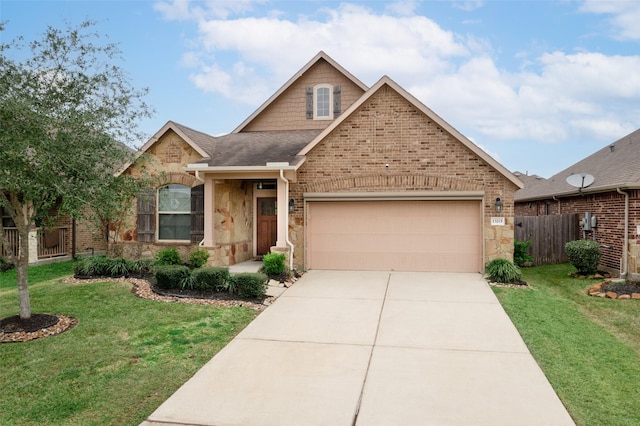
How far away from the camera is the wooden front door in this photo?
556 inches

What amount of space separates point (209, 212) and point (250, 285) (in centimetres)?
381

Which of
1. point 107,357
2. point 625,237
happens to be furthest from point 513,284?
point 107,357

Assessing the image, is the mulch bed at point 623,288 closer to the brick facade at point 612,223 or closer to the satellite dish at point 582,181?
the brick facade at point 612,223

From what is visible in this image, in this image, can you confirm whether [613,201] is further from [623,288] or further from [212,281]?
[212,281]

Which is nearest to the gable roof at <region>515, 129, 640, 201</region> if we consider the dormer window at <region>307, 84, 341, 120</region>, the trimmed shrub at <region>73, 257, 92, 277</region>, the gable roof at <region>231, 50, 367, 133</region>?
the gable roof at <region>231, 50, 367, 133</region>

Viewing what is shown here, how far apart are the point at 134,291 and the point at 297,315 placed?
4061 millimetres

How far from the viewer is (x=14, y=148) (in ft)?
20.3

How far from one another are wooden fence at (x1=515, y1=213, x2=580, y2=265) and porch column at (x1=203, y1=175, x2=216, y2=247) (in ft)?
33.4

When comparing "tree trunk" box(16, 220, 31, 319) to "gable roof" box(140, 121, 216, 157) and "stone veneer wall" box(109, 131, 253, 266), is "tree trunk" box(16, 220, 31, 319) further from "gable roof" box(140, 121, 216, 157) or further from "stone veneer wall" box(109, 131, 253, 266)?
"gable roof" box(140, 121, 216, 157)

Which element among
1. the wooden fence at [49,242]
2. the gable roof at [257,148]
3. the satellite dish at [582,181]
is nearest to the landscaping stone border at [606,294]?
the satellite dish at [582,181]

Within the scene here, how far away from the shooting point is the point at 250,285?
9.09m

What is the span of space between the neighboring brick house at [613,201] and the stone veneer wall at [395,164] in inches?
121

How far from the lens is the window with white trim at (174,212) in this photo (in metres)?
13.1

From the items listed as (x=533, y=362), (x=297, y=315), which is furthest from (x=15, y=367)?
(x=533, y=362)
